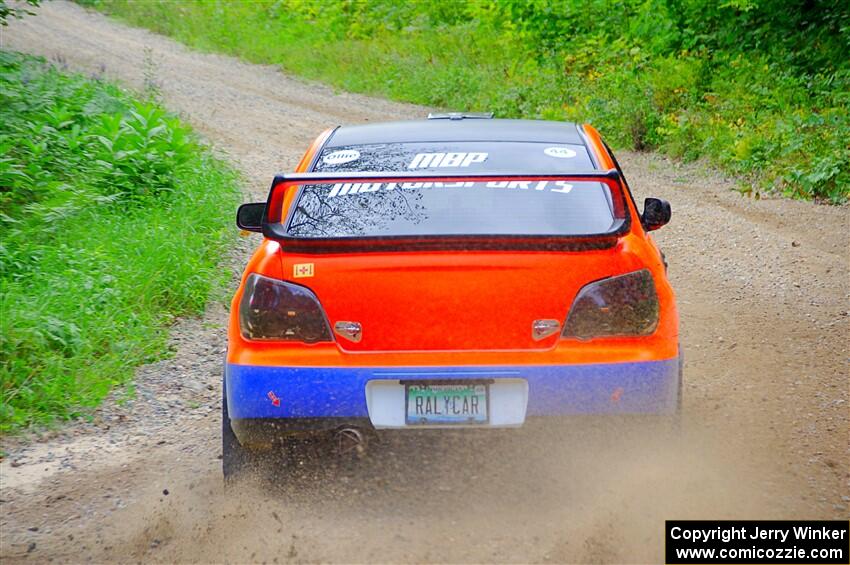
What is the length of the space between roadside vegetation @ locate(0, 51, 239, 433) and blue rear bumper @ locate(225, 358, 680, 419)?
1.94 meters

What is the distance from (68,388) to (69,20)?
21.1 meters

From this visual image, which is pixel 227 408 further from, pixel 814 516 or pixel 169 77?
pixel 169 77

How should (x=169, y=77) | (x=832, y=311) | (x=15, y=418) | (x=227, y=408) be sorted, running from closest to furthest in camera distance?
(x=227, y=408) → (x=15, y=418) → (x=832, y=311) → (x=169, y=77)

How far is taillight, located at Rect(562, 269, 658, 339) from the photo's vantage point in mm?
3953

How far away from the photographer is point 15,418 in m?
5.26

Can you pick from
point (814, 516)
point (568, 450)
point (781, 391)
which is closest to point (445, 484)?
point (568, 450)

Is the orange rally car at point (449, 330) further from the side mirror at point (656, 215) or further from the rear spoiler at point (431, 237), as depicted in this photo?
the side mirror at point (656, 215)

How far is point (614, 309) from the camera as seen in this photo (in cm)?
398

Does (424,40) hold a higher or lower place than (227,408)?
lower

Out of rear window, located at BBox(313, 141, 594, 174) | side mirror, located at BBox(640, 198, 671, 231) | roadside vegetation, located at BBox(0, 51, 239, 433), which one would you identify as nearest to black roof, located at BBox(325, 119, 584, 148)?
rear window, located at BBox(313, 141, 594, 174)

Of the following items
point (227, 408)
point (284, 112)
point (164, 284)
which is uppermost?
point (227, 408)

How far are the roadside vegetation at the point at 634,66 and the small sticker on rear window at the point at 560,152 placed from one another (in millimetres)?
6944

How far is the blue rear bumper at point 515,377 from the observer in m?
3.89

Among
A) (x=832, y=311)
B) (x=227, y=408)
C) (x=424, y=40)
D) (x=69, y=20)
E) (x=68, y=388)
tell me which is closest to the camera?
(x=227, y=408)
